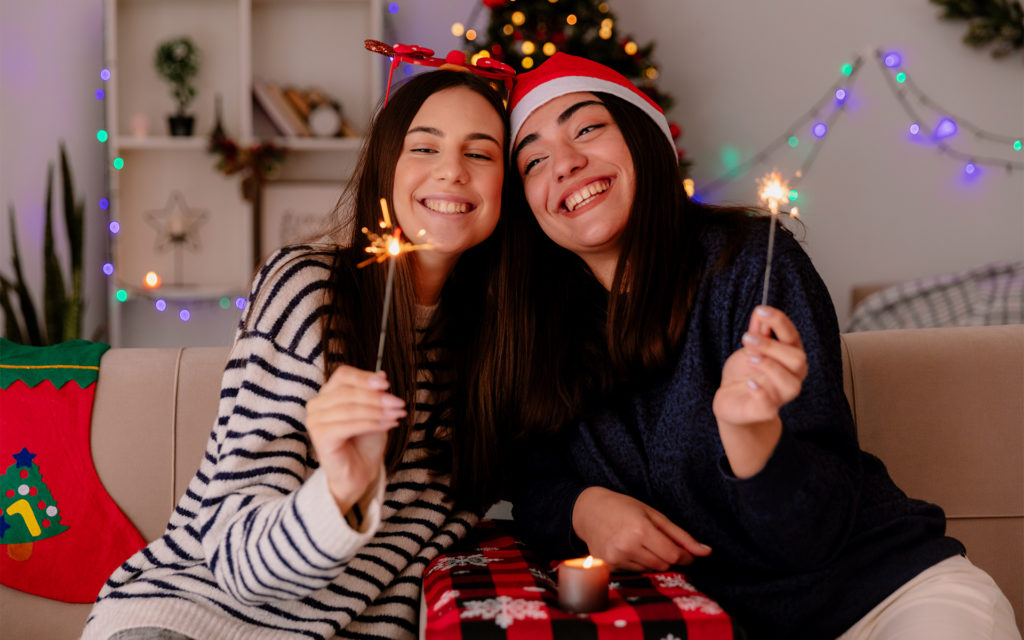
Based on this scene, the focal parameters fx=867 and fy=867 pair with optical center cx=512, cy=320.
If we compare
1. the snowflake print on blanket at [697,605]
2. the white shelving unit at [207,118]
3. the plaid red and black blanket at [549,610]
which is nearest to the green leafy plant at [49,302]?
the white shelving unit at [207,118]

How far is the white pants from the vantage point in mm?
1130

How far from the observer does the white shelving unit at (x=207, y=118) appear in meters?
3.81

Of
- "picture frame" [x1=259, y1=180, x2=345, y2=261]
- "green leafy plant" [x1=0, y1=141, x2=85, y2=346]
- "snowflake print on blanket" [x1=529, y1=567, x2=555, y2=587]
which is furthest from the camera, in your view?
"picture frame" [x1=259, y1=180, x2=345, y2=261]

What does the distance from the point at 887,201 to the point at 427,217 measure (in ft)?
10.6

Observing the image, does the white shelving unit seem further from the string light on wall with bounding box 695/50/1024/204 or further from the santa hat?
the santa hat

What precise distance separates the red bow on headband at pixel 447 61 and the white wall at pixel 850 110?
2446 millimetres

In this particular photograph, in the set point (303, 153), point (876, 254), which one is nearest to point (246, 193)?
point (303, 153)

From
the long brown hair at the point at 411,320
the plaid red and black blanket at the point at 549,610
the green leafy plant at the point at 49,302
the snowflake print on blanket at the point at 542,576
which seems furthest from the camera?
the green leafy plant at the point at 49,302

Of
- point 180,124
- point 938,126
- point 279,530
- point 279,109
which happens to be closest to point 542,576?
point 279,530

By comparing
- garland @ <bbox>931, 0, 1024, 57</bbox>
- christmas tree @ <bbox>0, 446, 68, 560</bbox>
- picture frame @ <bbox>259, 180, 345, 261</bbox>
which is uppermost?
garland @ <bbox>931, 0, 1024, 57</bbox>

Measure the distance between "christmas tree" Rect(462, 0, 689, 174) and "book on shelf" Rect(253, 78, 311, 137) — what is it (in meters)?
0.92

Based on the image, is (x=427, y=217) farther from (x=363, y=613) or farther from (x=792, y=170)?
(x=792, y=170)

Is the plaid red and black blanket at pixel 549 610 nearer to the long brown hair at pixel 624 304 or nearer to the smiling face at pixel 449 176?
the long brown hair at pixel 624 304

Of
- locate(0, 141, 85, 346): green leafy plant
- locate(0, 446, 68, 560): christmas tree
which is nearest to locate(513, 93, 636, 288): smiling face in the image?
locate(0, 446, 68, 560): christmas tree
